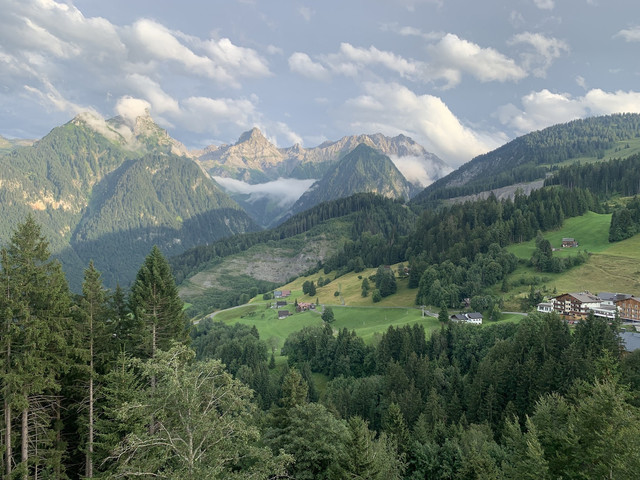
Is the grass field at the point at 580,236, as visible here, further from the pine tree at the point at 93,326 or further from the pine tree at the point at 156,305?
the pine tree at the point at 93,326

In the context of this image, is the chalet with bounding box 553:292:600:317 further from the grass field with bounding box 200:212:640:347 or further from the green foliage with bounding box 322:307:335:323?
the green foliage with bounding box 322:307:335:323

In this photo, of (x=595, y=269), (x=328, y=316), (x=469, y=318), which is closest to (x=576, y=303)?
(x=469, y=318)

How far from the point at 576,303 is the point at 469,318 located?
24144 millimetres

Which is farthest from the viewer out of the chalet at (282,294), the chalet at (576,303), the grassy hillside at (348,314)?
the chalet at (282,294)

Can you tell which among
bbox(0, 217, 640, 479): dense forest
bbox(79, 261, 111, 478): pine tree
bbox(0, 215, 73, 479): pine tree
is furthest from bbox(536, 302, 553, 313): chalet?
bbox(0, 215, 73, 479): pine tree

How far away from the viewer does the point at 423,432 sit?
48188 millimetres

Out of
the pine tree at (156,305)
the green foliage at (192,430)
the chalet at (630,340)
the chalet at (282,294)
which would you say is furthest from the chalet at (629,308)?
the chalet at (282,294)

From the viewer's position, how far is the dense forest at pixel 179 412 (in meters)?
18.5

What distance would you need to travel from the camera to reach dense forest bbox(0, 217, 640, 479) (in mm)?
18531

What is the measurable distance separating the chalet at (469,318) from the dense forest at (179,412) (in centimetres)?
3722

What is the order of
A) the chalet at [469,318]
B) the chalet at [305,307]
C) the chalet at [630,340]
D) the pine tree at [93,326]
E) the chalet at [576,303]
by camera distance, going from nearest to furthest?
the pine tree at [93,326], the chalet at [630,340], the chalet at [576,303], the chalet at [469,318], the chalet at [305,307]

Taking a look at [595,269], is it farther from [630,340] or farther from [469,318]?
[630,340]

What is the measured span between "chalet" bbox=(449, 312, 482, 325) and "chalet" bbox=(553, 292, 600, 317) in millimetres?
17369

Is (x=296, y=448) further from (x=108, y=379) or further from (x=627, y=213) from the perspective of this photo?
(x=627, y=213)
